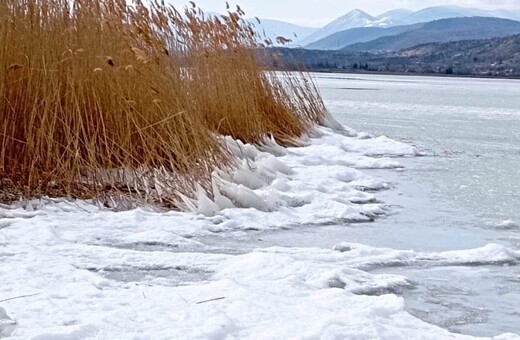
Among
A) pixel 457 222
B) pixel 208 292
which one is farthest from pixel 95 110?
pixel 208 292

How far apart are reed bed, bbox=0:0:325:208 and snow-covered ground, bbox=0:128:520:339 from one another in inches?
8.9

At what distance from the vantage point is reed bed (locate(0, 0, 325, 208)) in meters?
4.05

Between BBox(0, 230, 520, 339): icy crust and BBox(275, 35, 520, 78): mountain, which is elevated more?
BBox(0, 230, 520, 339): icy crust

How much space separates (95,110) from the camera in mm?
4316

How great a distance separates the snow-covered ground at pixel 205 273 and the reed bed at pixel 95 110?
0.23 metres

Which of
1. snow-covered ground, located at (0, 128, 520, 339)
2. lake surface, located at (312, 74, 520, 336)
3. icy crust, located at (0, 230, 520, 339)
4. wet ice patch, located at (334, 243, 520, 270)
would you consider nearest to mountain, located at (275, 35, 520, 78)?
lake surface, located at (312, 74, 520, 336)

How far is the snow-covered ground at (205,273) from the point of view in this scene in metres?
2.11

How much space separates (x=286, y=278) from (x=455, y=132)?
7609mm

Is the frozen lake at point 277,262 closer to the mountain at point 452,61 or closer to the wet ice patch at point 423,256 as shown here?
the wet ice patch at point 423,256

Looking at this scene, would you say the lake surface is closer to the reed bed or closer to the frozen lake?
the frozen lake

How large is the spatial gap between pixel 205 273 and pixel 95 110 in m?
1.75

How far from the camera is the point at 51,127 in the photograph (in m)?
4.05


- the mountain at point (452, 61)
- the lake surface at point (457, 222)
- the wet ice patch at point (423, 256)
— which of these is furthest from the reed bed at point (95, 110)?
the mountain at point (452, 61)

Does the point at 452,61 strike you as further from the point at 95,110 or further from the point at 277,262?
the point at 277,262
